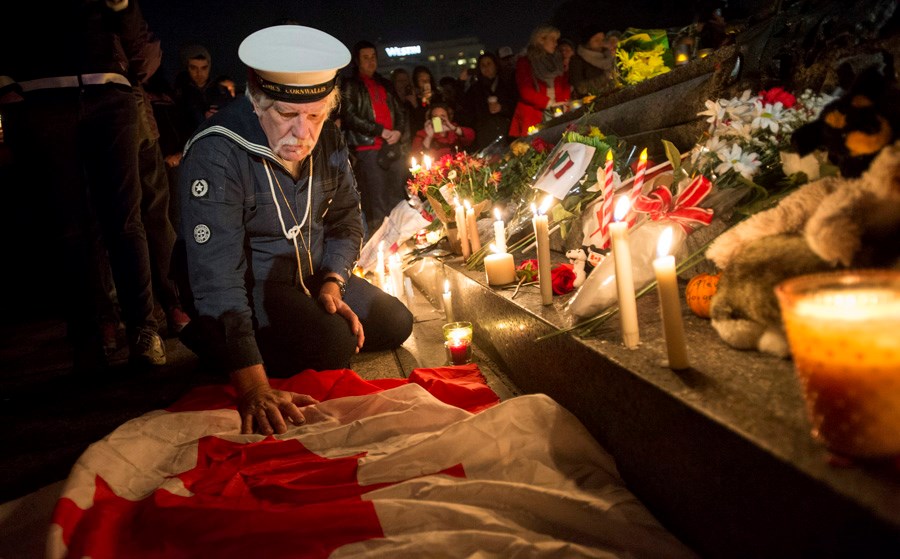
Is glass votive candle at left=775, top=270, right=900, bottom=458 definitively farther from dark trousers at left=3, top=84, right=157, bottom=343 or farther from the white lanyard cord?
dark trousers at left=3, top=84, right=157, bottom=343

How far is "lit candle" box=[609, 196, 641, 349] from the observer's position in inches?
62.1

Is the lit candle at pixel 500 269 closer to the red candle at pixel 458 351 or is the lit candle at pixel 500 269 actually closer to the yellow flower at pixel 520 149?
the red candle at pixel 458 351

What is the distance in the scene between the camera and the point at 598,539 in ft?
4.65

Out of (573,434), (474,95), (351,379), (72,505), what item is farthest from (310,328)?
(474,95)

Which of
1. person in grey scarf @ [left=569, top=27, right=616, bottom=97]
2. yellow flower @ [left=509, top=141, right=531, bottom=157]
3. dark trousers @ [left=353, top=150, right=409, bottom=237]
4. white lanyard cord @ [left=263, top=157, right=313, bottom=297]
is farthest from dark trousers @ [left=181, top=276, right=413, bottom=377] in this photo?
person in grey scarf @ [left=569, top=27, right=616, bottom=97]

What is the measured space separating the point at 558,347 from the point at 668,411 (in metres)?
0.71

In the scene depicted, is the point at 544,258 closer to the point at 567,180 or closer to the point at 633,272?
the point at 633,272

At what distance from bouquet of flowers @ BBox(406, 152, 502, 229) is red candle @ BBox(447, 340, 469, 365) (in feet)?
5.69

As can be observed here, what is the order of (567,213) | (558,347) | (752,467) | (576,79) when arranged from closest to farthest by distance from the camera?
(752,467), (558,347), (567,213), (576,79)

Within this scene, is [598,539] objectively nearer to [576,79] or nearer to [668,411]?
[668,411]

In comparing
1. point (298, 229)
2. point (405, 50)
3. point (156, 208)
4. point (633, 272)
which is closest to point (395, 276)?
point (298, 229)

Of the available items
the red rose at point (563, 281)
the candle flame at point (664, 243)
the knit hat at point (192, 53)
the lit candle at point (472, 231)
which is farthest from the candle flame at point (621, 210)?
the knit hat at point (192, 53)

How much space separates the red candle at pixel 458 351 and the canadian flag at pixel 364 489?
58 centimetres

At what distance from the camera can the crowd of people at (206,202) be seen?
2.52 meters
